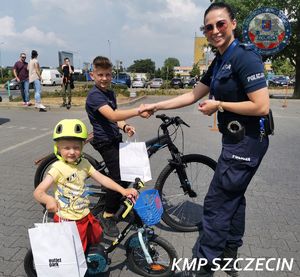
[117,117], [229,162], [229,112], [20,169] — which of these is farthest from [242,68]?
[20,169]

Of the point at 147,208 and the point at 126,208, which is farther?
the point at 126,208

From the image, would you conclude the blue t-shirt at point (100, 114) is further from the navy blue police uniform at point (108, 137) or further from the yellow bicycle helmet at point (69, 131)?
the yellow bicycle helmet at point (69, 131)

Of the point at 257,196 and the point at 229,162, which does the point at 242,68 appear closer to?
the point at 229,162

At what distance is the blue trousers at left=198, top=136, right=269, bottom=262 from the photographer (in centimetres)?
263

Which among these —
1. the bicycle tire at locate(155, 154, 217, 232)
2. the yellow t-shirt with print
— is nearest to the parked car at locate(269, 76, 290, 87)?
the bicycle tire at locate(155, 154, 217, 232)

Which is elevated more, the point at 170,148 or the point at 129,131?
the point at 129,131

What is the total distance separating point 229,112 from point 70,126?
118 cm

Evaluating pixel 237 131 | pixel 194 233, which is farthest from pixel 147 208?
pixel 194 233

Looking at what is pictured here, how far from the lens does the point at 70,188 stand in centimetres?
268

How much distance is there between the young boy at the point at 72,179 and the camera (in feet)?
8.50

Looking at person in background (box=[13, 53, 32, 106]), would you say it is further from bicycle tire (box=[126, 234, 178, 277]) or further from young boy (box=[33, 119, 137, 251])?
bicycle tire (box=[126, 234, 178, 277])

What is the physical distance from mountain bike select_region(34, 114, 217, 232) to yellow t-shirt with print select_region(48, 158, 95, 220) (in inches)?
33.7

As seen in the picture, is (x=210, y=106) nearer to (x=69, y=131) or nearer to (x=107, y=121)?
(x=69, y=131)

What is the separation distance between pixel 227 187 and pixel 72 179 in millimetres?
1184
